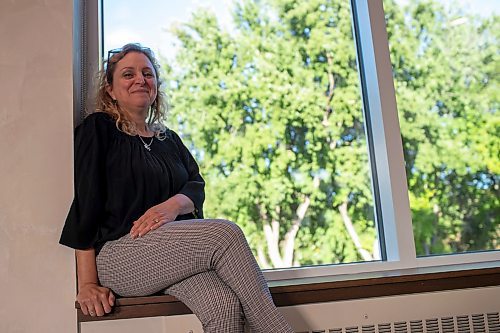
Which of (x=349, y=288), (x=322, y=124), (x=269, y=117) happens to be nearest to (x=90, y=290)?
(x=349, y=288)

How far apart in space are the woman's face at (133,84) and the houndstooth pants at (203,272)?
1.35ft

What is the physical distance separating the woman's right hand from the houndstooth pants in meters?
0.03

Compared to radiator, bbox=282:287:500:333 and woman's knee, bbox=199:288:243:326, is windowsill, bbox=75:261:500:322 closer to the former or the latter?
radiator, bbox=282:287:500:333

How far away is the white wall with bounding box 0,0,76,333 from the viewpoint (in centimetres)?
149

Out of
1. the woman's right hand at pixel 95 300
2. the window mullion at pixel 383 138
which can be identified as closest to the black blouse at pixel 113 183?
the woman's right hand at pixel 95 300

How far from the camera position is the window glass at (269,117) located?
190 centimetres

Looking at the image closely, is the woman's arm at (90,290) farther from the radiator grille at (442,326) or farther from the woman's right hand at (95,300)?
the radiator grille at (442,326)

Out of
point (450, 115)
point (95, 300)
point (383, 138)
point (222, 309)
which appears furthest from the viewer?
point (450, 115)

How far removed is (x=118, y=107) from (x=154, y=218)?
0.39m

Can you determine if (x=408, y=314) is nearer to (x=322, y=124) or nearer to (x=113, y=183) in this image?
(x=322, y=124)

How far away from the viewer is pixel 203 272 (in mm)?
1382

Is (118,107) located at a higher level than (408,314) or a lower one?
higher

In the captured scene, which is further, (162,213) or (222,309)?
(162,213)

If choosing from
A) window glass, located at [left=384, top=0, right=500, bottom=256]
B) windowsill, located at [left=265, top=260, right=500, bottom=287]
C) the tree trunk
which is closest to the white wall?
windowsill, located at [left=265, top=260, right=500, bottom=287]
